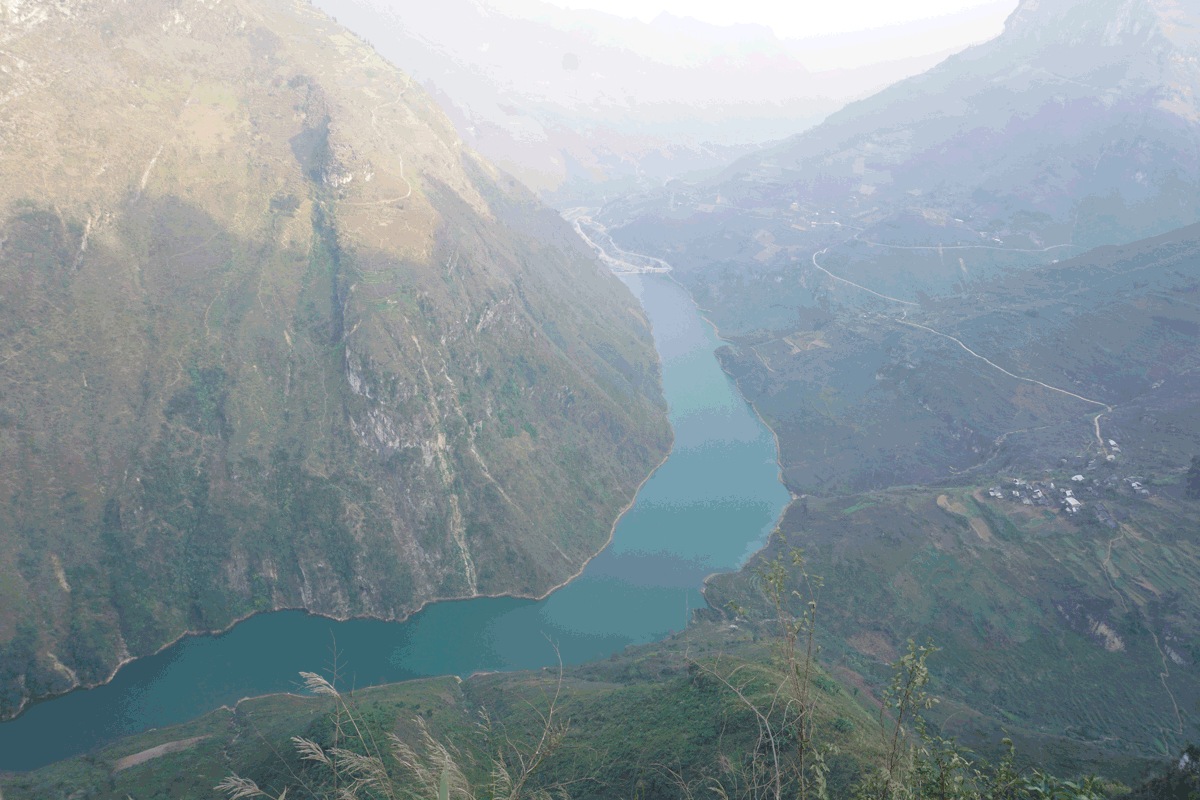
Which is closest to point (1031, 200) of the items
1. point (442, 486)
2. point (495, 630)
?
point (442, 486)

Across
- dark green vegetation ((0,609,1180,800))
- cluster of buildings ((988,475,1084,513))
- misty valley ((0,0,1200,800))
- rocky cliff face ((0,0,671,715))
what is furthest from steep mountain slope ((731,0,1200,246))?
dark green vegetation ((0,609,1180,800))

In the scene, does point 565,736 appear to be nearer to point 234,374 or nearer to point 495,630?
point 495,630

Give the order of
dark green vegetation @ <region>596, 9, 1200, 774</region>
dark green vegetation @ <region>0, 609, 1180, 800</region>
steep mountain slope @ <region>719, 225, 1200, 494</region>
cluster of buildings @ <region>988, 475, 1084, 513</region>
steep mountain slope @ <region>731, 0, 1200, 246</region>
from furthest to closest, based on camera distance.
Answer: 1. steep mountain slope @ <region>731, 0, 1200, 246</region>
2. steep mountain slope @ <region>719, 225, 1200, 494</region>
3. cluster of buildings @ <region>988, 475, 1084, 513</region>
4. dark green vegetation @ <region>596, 9, 1200, 774</region>
5. dark green vegetation @ <region>0, 609, 1180, 800</region>

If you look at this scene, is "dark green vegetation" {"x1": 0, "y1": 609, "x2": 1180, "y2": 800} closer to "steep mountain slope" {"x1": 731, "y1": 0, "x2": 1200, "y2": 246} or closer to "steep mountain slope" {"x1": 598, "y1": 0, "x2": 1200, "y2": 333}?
"steep mountain slope" {"x1": 598, "y1": 0, "x2": 1200, "y2": 333}

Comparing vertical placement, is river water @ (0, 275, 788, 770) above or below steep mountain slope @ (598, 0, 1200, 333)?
below

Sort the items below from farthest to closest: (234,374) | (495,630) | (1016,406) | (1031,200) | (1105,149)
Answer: (1105,149)
(1031,200)
(1016,406)
(234,374)
(495,630)

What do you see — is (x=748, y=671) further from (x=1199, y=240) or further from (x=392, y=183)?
(x=1199, y=240)

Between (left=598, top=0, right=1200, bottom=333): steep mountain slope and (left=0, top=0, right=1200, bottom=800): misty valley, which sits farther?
(left=598, top=0, right=1200, bottom=333): steep mountain slope
